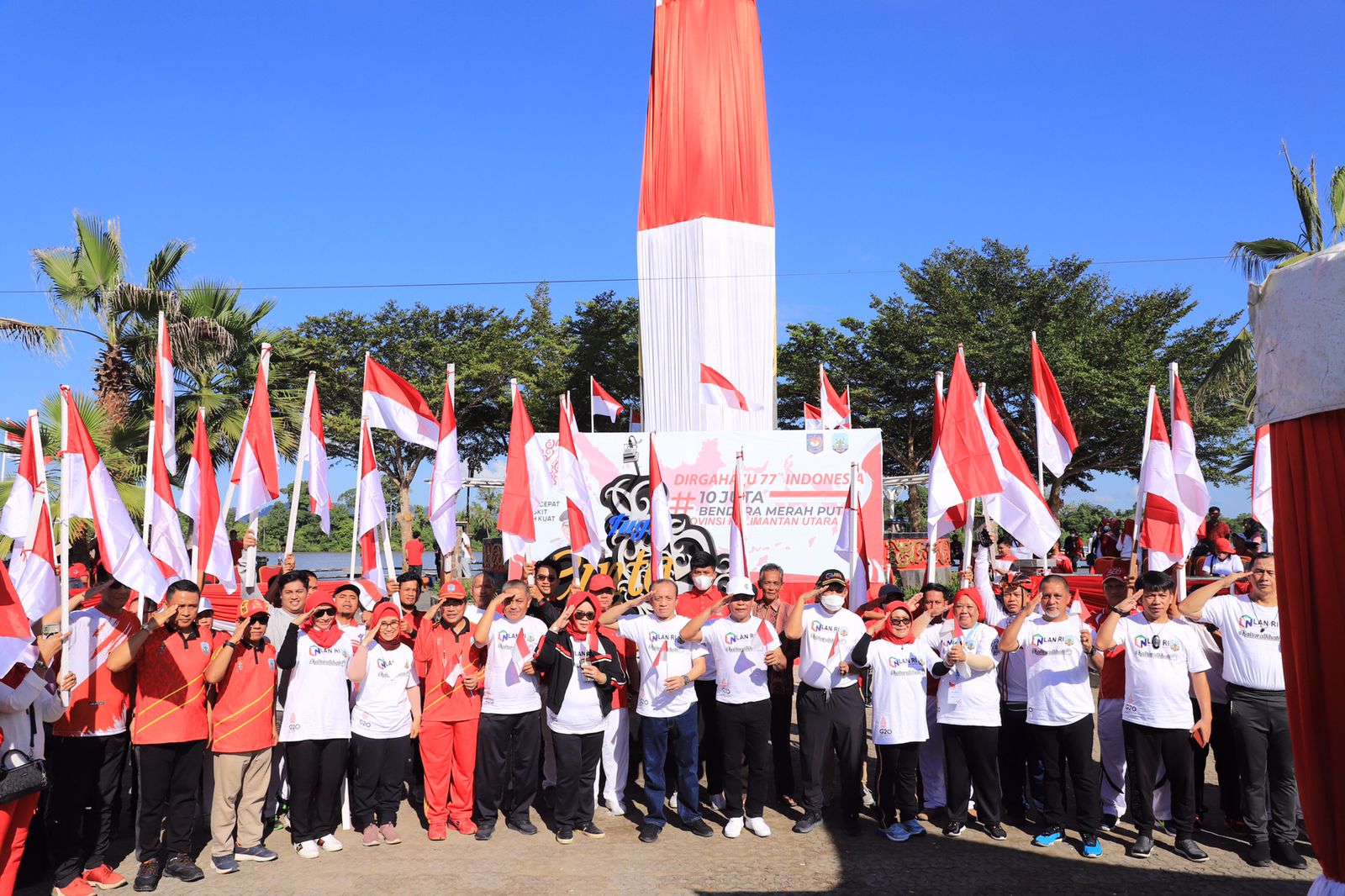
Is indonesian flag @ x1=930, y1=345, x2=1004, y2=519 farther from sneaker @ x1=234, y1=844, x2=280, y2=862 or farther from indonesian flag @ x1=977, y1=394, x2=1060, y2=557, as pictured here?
sneaker @ x1=234, y1=844, x2=280, y2=862

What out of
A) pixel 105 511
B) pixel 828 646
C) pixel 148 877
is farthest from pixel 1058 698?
pixel 105 511

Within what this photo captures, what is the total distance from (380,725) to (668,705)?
203cm

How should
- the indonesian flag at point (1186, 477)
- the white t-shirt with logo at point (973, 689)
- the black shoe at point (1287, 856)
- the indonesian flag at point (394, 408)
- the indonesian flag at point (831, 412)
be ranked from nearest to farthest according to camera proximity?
the black shoe at point (1287, 856) < the white t-shirt with logo at point (973, 689) < the indonesian flag at point (1186, 477) < the indonesian flag at point (394, 408) < the indonesian flag at point (831, 412)

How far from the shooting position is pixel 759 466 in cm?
1616

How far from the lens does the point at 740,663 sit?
735 cm

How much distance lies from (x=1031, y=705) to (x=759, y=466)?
936cm

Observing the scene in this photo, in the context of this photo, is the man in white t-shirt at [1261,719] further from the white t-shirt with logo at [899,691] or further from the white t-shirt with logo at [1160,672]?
the white t-shirt with logo at [899,691]

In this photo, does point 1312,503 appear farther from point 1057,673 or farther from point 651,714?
point 651,714

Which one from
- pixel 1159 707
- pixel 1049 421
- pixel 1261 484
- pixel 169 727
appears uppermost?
pixel 1049 421

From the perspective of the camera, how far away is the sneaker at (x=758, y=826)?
7.12 m

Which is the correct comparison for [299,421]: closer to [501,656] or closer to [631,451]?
[631,451]

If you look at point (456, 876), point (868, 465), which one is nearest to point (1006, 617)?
point (456, 876)

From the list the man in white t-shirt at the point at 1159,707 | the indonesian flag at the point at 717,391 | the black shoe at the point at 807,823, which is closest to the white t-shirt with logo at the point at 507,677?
the black shoe at the point at 807,823

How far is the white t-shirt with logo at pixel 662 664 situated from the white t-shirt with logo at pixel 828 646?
0.77m
